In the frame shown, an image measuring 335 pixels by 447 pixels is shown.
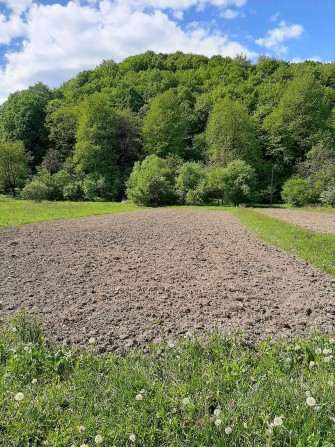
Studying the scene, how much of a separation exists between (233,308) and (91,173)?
203ft

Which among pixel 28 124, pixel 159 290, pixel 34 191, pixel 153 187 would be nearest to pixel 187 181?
pixel 153 187

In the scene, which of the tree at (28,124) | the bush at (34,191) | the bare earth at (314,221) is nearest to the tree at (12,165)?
the bush at (34,191)

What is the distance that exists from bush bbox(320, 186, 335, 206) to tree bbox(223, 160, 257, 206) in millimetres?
10818

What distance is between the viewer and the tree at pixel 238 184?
53.8 meters

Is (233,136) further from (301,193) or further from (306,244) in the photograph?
(306,244)

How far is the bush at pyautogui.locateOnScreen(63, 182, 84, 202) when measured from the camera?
63.1 m

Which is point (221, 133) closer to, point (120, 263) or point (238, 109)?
point (238, 109)

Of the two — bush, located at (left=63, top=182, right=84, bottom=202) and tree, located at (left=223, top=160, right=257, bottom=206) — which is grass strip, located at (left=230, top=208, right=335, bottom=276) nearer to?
tree, located at (left=223, top=160, right=257, bottom=206)

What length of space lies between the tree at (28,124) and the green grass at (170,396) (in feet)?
282

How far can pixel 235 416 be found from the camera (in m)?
3.75

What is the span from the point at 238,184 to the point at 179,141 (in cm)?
2615

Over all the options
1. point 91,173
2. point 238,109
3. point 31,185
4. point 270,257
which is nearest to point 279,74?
point 238,109

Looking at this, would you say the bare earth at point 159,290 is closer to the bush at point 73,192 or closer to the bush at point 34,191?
the bush at point 34,191

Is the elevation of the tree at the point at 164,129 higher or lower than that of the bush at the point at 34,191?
higher
